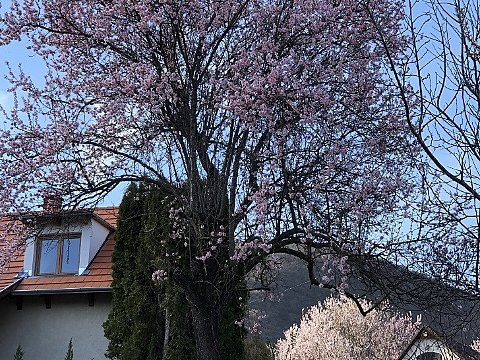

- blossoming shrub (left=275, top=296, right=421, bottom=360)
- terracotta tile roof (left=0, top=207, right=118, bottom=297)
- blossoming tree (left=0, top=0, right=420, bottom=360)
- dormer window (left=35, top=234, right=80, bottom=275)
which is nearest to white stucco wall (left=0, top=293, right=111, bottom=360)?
terracotta tile roof (left=0, top=207, right=118, bottom=297)


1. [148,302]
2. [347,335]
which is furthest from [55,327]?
[347,335]

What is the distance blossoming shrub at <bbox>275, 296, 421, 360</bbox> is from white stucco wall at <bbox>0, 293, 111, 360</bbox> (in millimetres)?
9237

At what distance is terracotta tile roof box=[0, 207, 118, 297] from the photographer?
499 inches

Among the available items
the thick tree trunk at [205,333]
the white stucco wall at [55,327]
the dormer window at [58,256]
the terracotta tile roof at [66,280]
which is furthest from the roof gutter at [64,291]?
the thick tree trunk at [205,333]

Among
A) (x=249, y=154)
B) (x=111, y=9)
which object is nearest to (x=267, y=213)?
(x=249, y=154)

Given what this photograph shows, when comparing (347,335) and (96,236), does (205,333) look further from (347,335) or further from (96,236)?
(347,335)

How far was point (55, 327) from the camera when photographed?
13.1 meters

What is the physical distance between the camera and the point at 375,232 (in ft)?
27.0

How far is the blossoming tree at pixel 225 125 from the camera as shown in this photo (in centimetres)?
784

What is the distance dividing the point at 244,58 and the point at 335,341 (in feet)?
48.7

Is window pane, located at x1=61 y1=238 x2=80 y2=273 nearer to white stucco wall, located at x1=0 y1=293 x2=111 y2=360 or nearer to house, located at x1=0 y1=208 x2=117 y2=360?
house, located at x1=0 y1=208 x2=117 y2=360

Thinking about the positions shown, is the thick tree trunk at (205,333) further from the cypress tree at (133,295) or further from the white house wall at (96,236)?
the white house wall at (96,236)

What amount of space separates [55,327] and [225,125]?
6.68 m

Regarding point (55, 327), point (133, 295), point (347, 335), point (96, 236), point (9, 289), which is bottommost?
point (347, 335)
